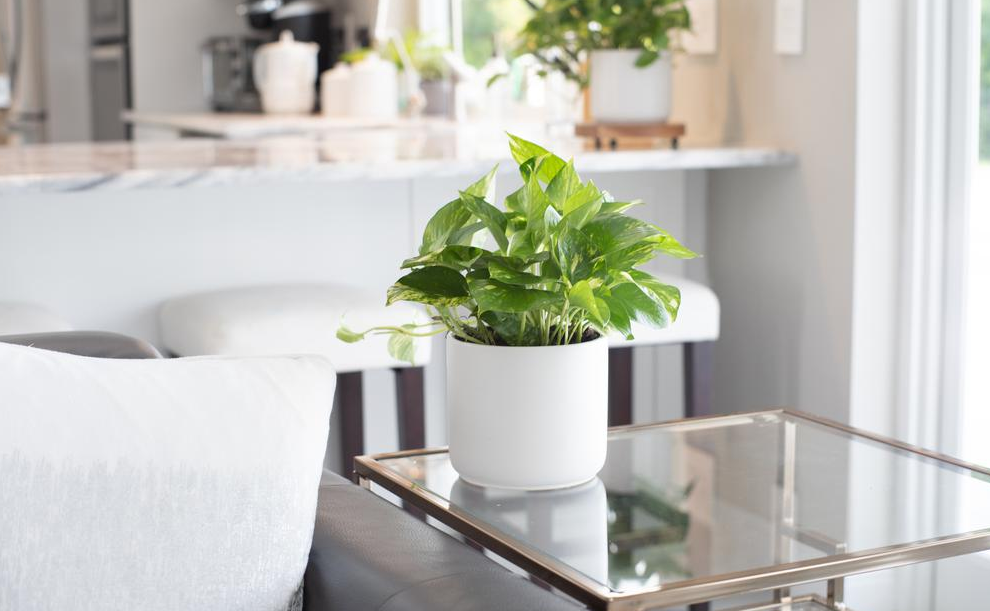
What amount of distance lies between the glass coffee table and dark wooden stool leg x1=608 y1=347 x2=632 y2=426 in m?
1.03

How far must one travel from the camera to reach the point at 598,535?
47.5 inches

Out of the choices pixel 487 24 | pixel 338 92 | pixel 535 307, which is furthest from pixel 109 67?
pixel 535 307

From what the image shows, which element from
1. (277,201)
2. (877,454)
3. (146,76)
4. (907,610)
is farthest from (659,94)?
(146,76)

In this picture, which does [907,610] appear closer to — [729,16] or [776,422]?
[776,422]

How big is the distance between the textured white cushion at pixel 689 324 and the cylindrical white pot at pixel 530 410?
119 centimetres

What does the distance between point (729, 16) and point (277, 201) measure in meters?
1.08

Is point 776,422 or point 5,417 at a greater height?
point 5,417

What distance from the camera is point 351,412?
2.38 meters

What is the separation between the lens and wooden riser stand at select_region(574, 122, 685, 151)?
2.79 meters

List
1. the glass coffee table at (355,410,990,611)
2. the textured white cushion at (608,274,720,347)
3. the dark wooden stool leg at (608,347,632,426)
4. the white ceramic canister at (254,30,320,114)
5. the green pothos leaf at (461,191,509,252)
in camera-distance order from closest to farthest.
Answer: the glass coffee table at (355,410,990,611) < the green pothos leaf at (461,191,509,252) < the textured white cushion at (608,274,720,347) < the dark wooden stool leg at (608,347,632,426) < the white ceramic canister at (254,30,320,114)

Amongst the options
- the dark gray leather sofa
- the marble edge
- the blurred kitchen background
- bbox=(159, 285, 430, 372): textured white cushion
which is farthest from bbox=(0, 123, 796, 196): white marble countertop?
the blurred kitchen background

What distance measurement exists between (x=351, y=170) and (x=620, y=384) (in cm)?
73

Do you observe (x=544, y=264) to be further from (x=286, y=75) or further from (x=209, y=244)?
(x=286, y=75)

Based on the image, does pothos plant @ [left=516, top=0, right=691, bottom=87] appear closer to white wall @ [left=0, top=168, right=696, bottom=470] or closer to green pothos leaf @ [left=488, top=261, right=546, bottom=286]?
white wall @ [left=0, top=168, right=696, bottom=470]
